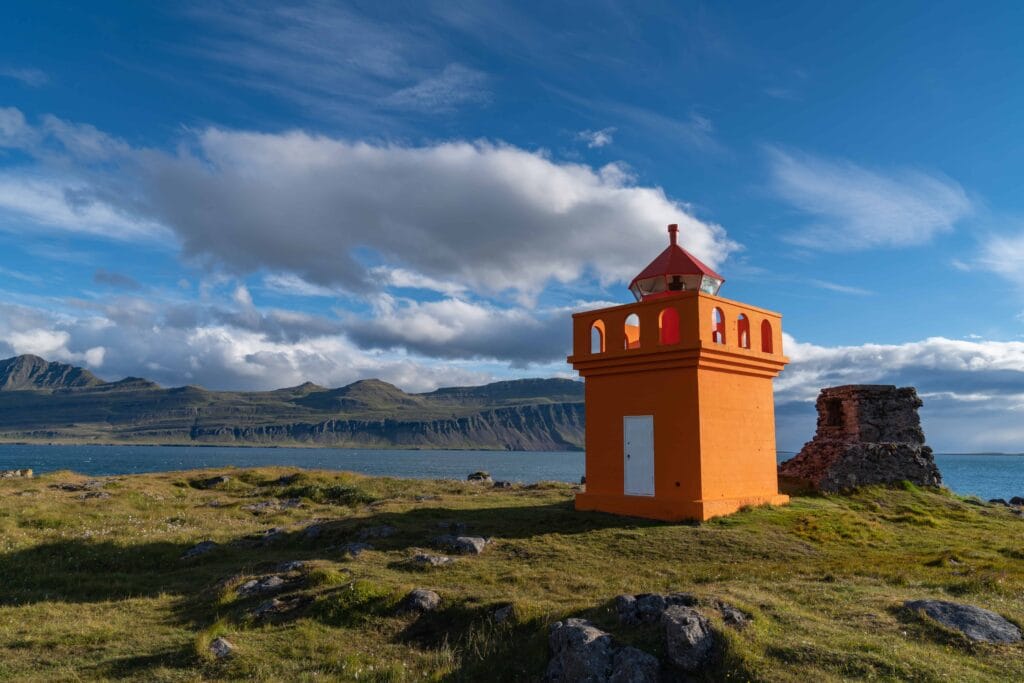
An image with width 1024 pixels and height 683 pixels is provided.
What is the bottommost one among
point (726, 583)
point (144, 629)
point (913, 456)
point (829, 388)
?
point (144, 629)

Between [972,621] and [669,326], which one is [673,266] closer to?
[669,326]

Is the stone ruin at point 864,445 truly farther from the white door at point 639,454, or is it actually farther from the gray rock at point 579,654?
the gray rock at point 579,654

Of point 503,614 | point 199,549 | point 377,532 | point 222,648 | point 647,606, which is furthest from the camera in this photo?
point 199,549

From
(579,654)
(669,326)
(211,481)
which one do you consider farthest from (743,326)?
(211,481)

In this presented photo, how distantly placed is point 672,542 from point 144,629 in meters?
11.9

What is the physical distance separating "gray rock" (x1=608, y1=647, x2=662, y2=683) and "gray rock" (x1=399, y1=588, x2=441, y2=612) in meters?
4.45

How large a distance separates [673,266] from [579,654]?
1532cm

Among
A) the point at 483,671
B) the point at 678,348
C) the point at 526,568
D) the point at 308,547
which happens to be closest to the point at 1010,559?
the point at 678,348

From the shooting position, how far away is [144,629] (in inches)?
485

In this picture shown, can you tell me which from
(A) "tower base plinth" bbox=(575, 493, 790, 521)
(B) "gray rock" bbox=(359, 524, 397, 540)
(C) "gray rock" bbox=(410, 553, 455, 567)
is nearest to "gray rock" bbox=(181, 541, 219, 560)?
(B) "gray rock" bbox=(359, 524, 397, 540)

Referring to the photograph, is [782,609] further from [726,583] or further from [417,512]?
[417,512]

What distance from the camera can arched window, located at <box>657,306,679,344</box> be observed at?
2039 cm

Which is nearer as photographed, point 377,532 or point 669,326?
point 377,532

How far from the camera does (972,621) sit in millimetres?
9375
